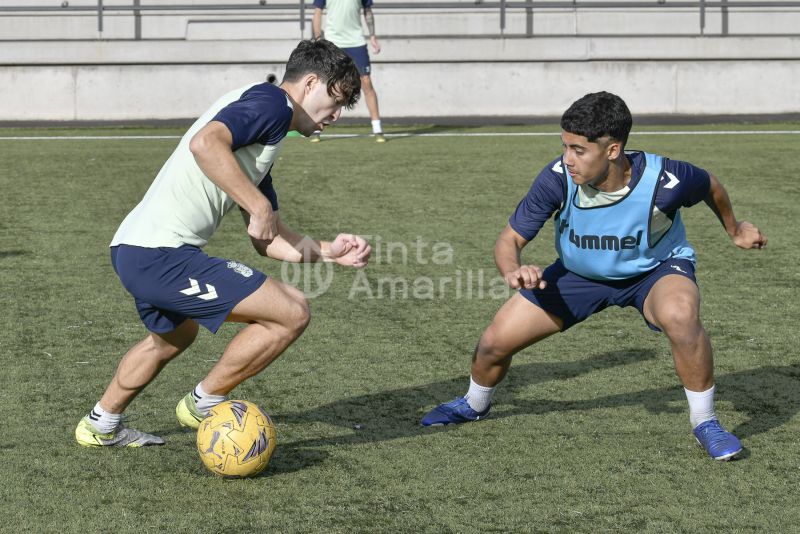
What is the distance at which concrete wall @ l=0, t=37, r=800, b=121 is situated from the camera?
18578mm

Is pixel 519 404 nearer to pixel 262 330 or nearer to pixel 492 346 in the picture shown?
pixel 492 346

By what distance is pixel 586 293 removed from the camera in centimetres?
532

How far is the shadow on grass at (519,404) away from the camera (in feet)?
17.5

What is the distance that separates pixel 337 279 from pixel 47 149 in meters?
7.23

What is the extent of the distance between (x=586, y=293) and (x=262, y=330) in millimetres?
1482

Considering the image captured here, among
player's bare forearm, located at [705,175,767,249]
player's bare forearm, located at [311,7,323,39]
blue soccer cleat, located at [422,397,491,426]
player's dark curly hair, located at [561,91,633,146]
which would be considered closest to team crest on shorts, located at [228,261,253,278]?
blue soccer cleat, located at [422,397,491,426]

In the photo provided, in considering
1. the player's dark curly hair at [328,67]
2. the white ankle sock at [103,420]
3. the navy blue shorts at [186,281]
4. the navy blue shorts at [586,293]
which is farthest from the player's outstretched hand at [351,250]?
the white ankle sock at [103,420]

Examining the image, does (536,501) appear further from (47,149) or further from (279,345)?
(47,149)

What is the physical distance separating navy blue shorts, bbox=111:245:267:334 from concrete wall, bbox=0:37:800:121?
45.9 ft

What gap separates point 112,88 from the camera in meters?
18.6

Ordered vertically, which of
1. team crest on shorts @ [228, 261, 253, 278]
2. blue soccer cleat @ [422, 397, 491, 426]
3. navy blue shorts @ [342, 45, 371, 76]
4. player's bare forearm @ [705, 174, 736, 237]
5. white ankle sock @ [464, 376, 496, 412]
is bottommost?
blue soccer cleat @ [422, 397, 491, 426]

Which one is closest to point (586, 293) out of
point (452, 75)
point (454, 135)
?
point (454, 135)

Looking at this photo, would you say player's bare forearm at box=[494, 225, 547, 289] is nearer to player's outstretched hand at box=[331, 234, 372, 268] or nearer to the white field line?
player's outstretched hand at box=[331, 234, 372, 268]

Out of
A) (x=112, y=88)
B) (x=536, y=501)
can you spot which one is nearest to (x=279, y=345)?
(x=536, y=501)
